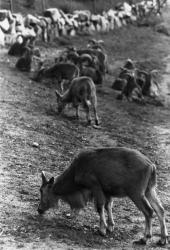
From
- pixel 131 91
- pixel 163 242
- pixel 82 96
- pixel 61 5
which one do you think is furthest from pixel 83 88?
pixel 61 5

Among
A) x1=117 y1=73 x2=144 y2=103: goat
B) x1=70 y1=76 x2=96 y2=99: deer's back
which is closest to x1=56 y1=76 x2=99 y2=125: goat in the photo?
x1=70 y1=76 x2=96 y2=99: deer's back

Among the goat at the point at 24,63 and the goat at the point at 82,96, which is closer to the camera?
the goat at the point at 82,96

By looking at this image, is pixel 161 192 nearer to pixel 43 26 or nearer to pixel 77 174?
pixel 77 174

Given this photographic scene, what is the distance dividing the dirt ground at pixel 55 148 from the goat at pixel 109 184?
317 mm

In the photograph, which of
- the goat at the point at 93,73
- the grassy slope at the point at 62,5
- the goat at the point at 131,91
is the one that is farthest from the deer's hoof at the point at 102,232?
the grassy slope at the point at 62,5

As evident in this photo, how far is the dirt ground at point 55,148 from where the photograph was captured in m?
9.32

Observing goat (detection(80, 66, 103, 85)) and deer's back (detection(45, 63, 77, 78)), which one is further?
goat (detection(80, 66, 103, 85))

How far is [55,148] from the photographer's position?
14586 millimetres

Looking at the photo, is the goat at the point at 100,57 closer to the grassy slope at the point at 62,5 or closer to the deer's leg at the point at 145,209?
the grassy slope at the point at 62,5

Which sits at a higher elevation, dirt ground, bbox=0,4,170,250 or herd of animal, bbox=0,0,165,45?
herd of animal, bbox=0,0,165,45

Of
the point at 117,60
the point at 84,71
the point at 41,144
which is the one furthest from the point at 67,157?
the point at 117,60

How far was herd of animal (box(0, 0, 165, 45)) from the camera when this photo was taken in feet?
95.1

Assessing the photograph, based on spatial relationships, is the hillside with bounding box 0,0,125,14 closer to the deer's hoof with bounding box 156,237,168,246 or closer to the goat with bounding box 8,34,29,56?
the goat with bounding box 8,34,29,56

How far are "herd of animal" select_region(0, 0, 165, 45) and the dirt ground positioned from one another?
1.77 m
